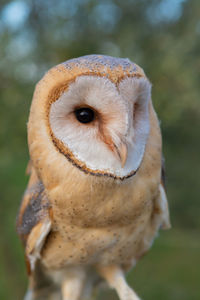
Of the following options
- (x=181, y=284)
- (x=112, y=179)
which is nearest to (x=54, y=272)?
(x=112, y=179)

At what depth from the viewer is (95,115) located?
3.50ft

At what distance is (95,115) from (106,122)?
A: 1.7 inches

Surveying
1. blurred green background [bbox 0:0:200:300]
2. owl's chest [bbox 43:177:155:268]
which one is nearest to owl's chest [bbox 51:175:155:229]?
owl's chest [bbox 43:177:155:268]

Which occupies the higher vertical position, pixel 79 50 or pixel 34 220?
pixel 79 50

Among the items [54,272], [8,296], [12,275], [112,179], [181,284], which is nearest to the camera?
[112,179]

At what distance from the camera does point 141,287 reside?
14.0 ft

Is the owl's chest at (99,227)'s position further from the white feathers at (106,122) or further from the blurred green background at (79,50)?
the blurred green background at (79,50)

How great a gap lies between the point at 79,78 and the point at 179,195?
14.5 feet

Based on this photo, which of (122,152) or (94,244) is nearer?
(122,152)

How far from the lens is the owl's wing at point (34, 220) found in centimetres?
136

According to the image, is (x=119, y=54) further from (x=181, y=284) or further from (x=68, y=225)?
(x=181, y=284)

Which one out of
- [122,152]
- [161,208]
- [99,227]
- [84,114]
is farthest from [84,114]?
[161,208]

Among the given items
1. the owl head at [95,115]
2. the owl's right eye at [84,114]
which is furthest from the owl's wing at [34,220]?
the owl's right eye at [84,114]

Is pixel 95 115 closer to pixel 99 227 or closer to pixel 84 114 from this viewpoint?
pixel 84 114
